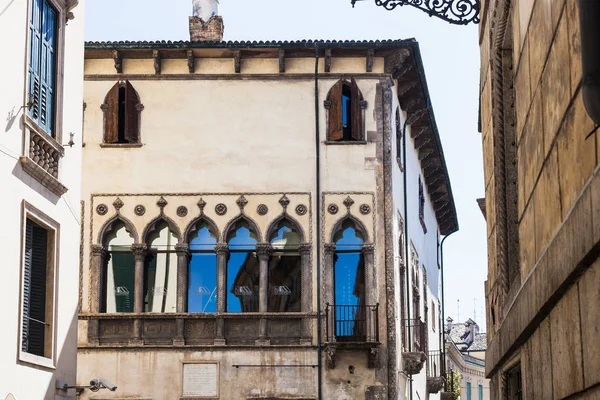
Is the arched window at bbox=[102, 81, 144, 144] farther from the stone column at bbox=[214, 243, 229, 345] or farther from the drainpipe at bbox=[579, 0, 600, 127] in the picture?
the drainpipe at bbox=[579, 0, 600, 127]

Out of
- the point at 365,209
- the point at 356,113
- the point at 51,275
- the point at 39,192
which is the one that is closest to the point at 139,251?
the point at 365,209

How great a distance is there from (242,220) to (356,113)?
3.77 metres

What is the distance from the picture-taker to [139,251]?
2736 cm

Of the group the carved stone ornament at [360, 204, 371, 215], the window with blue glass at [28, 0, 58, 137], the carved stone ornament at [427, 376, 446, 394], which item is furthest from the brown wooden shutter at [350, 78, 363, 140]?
the window with blue glass at [28, 0, 58, 137]

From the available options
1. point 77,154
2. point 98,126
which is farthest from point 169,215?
point 77,154

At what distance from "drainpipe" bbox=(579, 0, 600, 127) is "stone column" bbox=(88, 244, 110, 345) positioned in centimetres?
2420

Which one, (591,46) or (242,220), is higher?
(242,220)

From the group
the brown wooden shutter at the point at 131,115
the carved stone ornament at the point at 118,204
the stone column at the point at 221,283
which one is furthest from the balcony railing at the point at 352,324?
the brown wooden shutter at the point at 131,115

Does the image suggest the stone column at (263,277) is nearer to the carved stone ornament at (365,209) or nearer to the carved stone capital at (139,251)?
the carved stone ornament at (365,209)

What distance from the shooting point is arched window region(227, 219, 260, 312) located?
27375mm

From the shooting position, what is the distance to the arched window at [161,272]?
89.6 ft

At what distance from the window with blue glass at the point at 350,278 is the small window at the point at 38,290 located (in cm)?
1214

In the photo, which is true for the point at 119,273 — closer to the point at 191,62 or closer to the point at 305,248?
the point at 305,248

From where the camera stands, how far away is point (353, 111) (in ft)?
91.9
